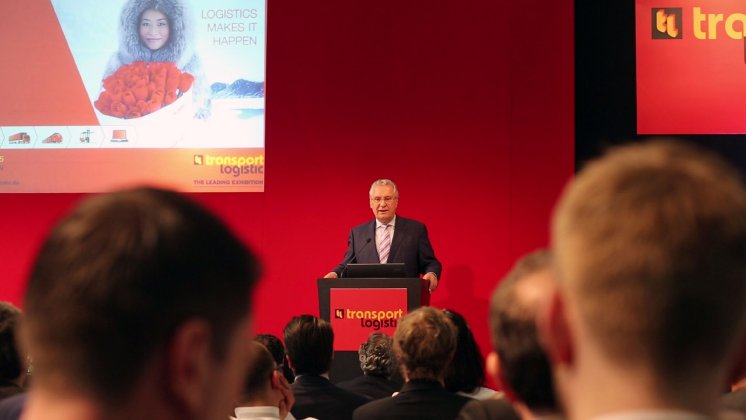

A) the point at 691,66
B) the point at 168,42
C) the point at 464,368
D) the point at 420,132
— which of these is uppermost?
the point at 168,42

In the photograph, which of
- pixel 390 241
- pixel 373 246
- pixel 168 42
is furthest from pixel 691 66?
pixel 168 42

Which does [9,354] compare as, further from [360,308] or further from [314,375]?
[360,308]

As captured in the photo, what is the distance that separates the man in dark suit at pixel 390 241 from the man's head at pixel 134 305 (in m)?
6.04

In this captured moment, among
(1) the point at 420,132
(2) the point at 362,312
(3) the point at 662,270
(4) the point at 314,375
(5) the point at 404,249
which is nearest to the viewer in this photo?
(3) the point at 662,270

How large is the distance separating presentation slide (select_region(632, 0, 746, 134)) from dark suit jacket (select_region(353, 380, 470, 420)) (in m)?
5.14

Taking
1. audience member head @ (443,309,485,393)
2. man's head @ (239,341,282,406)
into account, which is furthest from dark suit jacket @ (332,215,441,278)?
man's head @ (239,341,282,406)

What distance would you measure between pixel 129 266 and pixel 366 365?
3431mm

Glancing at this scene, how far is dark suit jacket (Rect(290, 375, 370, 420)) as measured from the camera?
3.43 metres

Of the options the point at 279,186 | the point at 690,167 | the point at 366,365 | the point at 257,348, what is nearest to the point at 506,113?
the point at 279,186

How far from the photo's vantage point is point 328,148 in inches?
309

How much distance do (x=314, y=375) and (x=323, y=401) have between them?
191 millimetres

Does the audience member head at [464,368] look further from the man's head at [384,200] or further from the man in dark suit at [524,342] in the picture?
the man's head at [384,200]

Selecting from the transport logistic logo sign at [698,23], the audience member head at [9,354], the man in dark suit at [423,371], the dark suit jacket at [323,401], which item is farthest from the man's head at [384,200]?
the audience member head at [9,354]

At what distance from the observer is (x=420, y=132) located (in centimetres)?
775
